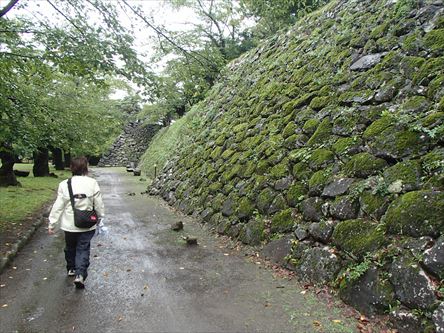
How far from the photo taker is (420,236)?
10.6ft

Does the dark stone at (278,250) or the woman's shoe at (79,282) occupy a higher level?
the dark stone at (278,250)

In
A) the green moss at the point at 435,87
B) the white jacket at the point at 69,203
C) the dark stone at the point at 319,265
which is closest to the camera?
the dark stone at the point at 319,265

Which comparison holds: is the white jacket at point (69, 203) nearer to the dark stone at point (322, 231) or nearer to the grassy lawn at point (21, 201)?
the dark stone at point (322, 231)

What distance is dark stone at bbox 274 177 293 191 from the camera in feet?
18.2

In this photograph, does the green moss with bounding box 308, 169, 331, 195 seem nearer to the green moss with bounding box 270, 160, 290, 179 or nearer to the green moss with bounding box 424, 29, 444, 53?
the green moss with bounding box 270, 160, 290, 179

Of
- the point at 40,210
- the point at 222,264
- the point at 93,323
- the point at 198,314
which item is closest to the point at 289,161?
the point at 222,264

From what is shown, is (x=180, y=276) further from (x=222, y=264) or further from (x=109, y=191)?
(x=109, y=191)

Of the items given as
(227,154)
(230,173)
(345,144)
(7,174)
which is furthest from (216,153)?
(7,174)

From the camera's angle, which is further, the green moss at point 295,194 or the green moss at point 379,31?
the green moss at point 379,31

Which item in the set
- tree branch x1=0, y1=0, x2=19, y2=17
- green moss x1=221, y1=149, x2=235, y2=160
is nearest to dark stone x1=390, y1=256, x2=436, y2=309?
green moss x1=221, y1=149, x2=235, y2=160

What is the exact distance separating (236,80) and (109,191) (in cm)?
649

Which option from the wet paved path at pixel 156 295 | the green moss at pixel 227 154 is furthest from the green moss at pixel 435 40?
the green moss at pixel 227 154

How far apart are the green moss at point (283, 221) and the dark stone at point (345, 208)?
756 mm

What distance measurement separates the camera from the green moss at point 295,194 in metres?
5.10
